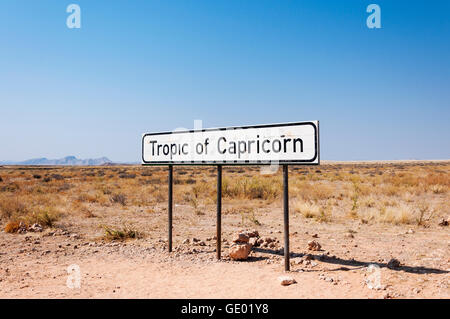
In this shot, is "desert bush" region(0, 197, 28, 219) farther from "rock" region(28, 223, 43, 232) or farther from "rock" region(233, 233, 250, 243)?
"rock" region(233, 233, 250, 243)

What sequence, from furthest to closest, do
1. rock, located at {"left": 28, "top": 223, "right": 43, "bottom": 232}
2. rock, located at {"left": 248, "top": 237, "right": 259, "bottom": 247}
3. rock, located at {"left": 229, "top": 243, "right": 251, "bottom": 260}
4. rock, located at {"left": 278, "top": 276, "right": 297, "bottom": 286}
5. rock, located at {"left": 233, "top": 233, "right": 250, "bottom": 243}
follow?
rock, located at {"left": 28, "top": 223, "right": 43, "bottom": 232} < rock, located at {"left": 233, "top": 233, "right": 250, "bottom": 243} < rock, located at {"left": 248, "top": 237, "right": 259, "bottom": 247} < rock, located at {"left": 229, "top": 243, "right": 251, "bottom": 260} < rock, located at {"left": 278, "top": 276, "right": 297, "bottom": 286}

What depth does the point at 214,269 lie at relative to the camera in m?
5.50

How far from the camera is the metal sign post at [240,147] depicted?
5.06 meters

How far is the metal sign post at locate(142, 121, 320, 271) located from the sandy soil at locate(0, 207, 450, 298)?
57 centimetres

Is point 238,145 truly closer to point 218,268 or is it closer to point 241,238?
point 218,268

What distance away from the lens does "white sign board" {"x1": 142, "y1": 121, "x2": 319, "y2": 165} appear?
5.04 m

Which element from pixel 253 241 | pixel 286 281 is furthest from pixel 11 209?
pixel 286 281

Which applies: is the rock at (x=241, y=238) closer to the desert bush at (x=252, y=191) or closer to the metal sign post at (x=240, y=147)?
the metal sign post at (x=240, y=147)

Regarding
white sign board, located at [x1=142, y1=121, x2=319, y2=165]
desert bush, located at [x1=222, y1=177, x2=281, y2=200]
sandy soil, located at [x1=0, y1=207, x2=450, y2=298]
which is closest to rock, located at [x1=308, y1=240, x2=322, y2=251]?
sandy soil, located at [x1=0, y1=207, x2=450, y2=298]

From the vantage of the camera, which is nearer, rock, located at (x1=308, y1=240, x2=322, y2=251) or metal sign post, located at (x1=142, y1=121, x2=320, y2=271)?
metal sign post, located at (x1=142, y1=121, x2=320, y2=271)

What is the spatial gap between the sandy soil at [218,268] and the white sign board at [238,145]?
1.83 m

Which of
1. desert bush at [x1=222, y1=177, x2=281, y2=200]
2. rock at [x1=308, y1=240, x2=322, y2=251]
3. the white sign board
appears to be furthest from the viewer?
desert bush at [x1=222, y1=177, x2=281, y2=200]
